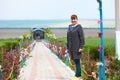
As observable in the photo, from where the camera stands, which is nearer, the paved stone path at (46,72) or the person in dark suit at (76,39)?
the person in dark suit at (76,39)

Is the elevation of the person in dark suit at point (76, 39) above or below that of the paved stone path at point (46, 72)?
above

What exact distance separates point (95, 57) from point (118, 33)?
1216 centimetres

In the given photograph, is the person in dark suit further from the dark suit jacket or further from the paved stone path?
the paved stone path

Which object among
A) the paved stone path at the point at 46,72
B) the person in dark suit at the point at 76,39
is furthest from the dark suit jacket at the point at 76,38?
the paved stone path at the point at 46,72

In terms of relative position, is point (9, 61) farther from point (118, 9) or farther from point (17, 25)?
point (17, 25)

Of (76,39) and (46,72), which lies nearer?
(76,39)

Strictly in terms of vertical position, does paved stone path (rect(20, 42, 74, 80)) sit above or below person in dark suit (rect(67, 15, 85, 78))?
below

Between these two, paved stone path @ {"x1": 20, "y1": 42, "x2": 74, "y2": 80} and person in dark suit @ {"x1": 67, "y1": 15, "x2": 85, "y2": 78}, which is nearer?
person in dark suit @ {"x1": 67, "y1": 15, "x2": 85, "y2": 78}

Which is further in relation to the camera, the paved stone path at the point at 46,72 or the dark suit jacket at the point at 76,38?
the paved stone path at the point at 46,72

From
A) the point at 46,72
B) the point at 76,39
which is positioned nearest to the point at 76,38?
the point at 76,39

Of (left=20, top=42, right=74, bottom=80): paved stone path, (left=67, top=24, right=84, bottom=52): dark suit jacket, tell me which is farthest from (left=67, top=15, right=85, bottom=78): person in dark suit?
(left=20, top=42, right=74, bottom=80): paved stone path

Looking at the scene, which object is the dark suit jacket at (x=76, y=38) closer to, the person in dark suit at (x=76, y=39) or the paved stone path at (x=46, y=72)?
the person in dark suit at (x=76, y=39)

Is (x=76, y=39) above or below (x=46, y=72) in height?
above

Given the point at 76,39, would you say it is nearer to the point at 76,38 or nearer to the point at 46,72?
the point at 76,38
